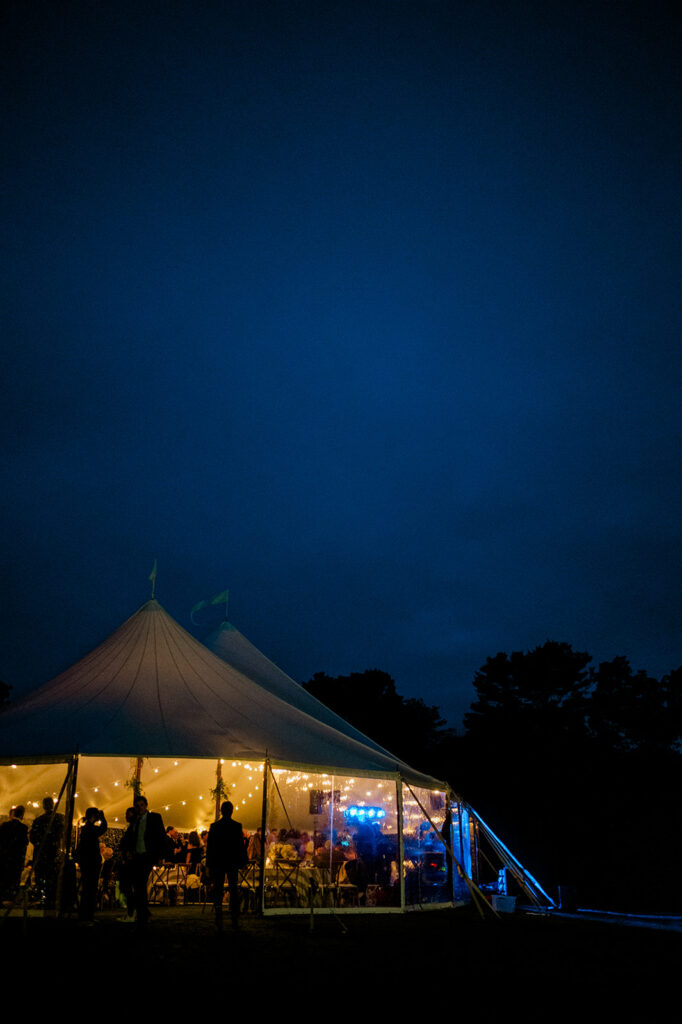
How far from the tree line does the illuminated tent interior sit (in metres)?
5.29

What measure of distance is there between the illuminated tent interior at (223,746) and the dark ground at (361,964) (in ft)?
6.31

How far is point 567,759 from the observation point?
76.9 feet

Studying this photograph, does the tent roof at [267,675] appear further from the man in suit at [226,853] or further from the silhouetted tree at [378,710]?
the silhouetted tree at [378,710]

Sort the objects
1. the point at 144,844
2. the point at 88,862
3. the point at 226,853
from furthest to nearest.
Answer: the point at 88,862 → the point at 226,853 → the point at 144,844

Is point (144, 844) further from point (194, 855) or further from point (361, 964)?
point (194, 855)

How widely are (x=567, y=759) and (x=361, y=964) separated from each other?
19297mm

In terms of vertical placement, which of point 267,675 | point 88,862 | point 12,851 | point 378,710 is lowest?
point 88,862

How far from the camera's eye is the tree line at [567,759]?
17188mm

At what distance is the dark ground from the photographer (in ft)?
14.5

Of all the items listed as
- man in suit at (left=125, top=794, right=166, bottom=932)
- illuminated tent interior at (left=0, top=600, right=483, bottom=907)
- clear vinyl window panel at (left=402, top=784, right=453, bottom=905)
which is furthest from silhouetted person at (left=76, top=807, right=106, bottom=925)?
clear vinyl window panel at (left=402, top=784, right=453, bottom=905)

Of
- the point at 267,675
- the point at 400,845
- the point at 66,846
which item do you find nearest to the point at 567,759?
the point at 267,675

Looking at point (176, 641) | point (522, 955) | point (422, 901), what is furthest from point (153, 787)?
point (522, 955)

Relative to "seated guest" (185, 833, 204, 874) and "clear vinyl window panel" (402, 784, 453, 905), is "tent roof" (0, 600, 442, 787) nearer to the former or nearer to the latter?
"clear vinyl window panel" (402, 784, 453, 905)

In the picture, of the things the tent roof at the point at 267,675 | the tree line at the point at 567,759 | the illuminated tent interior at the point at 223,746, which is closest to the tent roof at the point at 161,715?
the illuminated tent interior at the point at 223,746
